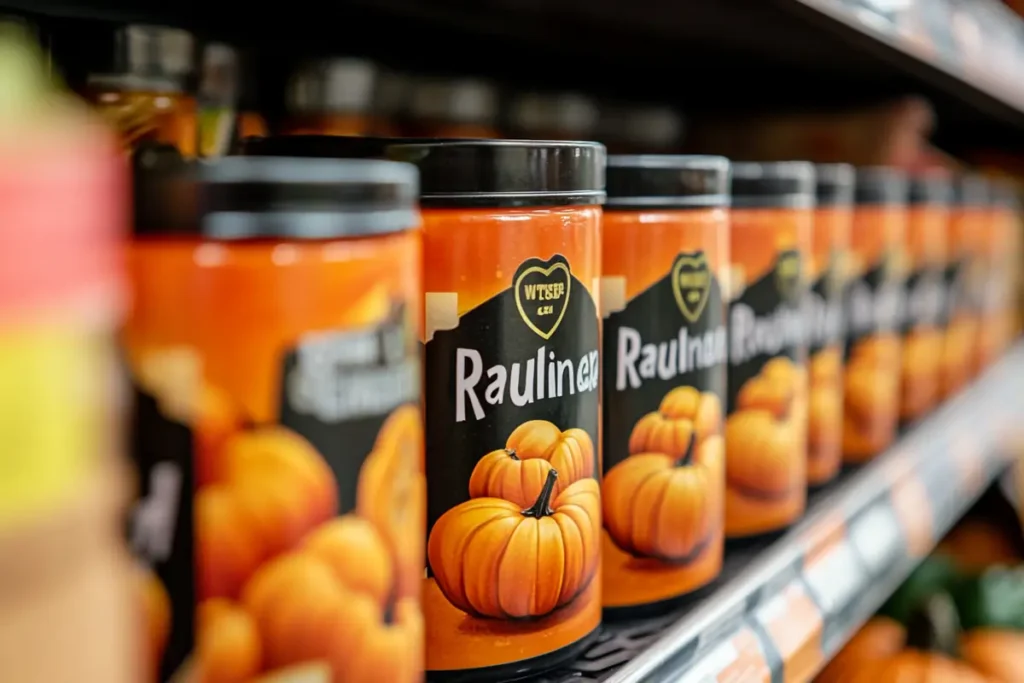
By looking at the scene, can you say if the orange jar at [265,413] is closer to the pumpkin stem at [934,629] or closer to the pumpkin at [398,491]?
the pumpkin at [398,491]

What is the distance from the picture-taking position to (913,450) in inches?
45.0

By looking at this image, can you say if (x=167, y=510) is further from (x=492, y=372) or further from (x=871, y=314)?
(x=871, y=314)

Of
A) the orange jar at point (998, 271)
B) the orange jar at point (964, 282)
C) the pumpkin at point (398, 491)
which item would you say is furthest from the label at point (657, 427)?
the orange jar at point (998, 271)

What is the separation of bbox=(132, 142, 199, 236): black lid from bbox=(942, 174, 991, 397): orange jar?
1.17 m

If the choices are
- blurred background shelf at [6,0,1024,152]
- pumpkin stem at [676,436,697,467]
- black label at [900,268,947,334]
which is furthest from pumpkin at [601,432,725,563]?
black label at [900,268,947,334]

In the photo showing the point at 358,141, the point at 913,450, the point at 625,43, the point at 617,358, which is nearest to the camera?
the point at 358,141

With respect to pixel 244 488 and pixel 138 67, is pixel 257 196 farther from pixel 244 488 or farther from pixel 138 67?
pixel 138 67

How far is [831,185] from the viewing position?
0.96 metres

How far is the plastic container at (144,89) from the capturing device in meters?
0.60

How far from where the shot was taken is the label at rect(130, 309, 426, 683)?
35 cm

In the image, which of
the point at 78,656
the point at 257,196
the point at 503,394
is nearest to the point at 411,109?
the point at 503,394

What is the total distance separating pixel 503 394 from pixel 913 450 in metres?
0.75

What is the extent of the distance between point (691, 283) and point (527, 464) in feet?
0.65

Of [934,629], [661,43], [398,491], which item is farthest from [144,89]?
[934,629]
